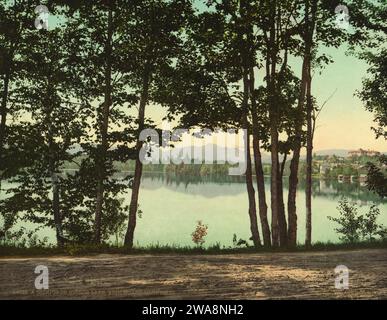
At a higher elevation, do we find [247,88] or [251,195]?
[247,88]

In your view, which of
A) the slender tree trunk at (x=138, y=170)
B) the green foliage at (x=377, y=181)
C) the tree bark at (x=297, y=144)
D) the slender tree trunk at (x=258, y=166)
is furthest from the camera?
the green foliage at (x=377, y=181)

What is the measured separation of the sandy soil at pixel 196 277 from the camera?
27.1 ft

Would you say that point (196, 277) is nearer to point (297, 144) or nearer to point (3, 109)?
point (297, 144)

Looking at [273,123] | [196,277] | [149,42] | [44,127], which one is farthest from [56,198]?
[196,277]

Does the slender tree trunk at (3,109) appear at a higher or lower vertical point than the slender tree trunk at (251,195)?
higher

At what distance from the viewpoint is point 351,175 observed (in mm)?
173875

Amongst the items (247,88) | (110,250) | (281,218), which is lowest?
(110,250)

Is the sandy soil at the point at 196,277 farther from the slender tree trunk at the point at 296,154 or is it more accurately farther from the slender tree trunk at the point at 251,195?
the slender tree trunk at the point at 296,154

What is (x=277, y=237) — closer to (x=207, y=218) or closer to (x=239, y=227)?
(x=239, y=227)

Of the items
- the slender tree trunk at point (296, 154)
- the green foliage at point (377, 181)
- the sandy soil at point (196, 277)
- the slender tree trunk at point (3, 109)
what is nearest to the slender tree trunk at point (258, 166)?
the slender tree trunk at point (296, 154)

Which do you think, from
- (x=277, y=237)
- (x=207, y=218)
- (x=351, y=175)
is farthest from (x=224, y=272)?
(x=351, y=175)

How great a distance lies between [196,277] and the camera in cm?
953

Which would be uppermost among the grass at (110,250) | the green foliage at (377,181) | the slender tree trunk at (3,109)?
the slender tree trunk at (3,109)

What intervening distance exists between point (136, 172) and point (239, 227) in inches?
2002
